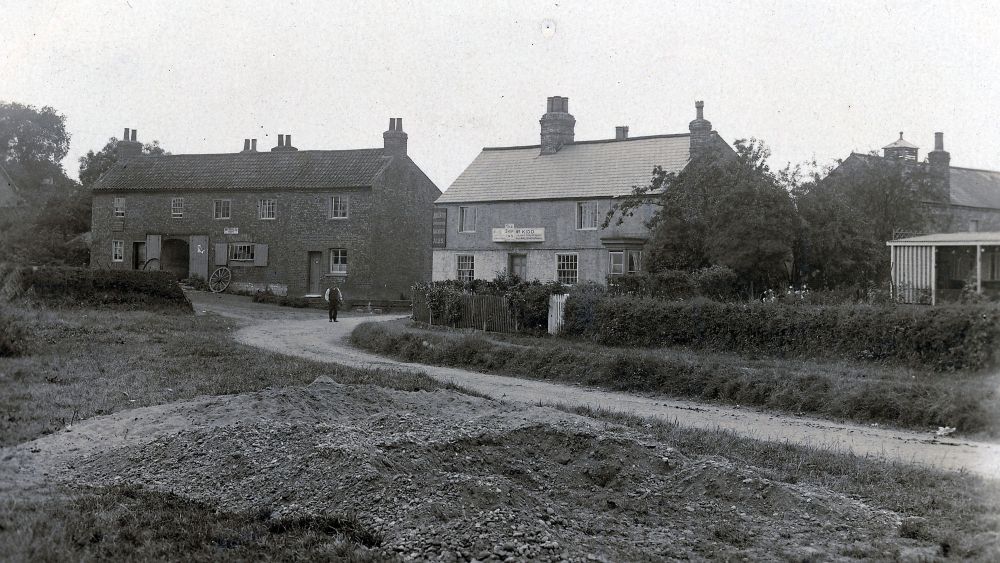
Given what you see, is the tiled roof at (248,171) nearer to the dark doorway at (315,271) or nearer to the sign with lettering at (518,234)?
the dark doorway at (315,271)

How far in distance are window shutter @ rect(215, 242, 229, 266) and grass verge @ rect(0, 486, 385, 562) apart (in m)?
40.5

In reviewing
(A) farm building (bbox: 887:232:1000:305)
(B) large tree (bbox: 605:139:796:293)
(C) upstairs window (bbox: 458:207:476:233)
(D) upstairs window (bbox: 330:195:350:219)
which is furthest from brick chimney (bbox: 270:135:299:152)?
(A) farm building (bbox: 887:232:1000:305)

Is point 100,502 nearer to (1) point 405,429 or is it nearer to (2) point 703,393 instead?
(1) point 405,429

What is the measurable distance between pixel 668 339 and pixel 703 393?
15.6ft

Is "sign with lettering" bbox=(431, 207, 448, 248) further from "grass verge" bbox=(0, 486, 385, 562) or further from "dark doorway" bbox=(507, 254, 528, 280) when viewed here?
"grass verge" bbox=(0, 486, 385, 562)

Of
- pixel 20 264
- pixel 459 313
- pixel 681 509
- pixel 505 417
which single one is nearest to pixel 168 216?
pixel 20 264

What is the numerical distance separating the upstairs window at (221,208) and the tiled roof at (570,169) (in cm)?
1213

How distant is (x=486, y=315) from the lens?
25.0 meters

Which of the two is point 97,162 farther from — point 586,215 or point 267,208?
point 586,215

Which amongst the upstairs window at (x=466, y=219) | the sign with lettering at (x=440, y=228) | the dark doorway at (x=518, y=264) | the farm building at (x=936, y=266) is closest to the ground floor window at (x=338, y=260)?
the sign with lettering at (x=440, y=228)

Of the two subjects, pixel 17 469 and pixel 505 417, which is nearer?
pixel 17 469

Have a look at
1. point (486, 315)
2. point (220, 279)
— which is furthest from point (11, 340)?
point (220, 279)

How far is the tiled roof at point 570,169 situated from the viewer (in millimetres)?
39562

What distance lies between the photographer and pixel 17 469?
7496 mm
